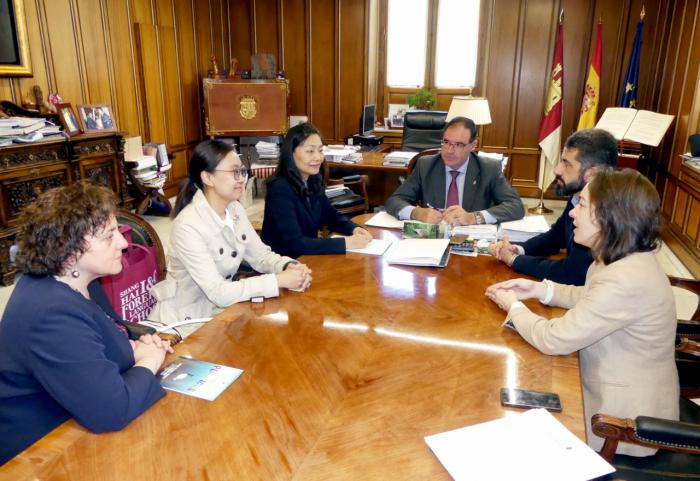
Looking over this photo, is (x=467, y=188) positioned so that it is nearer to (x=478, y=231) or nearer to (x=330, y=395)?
(x=478, y=231)

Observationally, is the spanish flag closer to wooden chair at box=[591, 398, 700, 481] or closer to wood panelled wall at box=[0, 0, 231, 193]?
wood panelled wall at box=[0, 0, 231, 193]

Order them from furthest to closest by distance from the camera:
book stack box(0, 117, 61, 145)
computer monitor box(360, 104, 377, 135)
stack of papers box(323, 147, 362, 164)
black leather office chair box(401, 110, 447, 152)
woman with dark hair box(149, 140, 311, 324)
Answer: computer monitor box(360, 104, 377, 135)
black leather office chair box(401, 110, 447, 152)
stack of papers box(323, 147, 362, 164)
book stack box(0, 117, 61, 145)
woman with dark hair box(149, 140, 311, 324)

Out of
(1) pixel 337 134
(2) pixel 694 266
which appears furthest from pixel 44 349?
(1) pixel 337 134

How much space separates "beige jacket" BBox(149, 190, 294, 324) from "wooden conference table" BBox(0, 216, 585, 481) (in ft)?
0.31

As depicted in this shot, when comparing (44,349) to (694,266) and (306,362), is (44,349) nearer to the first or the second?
(306,362)

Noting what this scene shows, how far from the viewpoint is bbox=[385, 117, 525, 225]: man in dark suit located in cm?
282

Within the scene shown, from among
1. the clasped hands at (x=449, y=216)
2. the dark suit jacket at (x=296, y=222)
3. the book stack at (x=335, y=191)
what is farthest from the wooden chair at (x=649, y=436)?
the book stack at (x=335, y=191)

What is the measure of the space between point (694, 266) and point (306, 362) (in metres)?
3.88

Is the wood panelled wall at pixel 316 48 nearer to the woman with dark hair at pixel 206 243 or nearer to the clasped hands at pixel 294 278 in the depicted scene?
the woman with dark hair at pixel 206 243

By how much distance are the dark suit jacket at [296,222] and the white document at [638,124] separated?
2.82 m

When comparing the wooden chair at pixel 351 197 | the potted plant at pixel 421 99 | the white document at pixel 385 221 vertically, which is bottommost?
the wooden chair at pixel 351 197

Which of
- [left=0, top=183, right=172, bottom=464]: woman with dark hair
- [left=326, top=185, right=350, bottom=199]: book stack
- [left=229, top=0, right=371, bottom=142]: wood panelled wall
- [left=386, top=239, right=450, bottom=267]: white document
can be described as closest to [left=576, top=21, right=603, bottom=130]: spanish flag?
[left=229, top=0, right=371, bottom=142]: wood panelled wall

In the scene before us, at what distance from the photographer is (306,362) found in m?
1.34

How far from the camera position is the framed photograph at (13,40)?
4066 millimetres
